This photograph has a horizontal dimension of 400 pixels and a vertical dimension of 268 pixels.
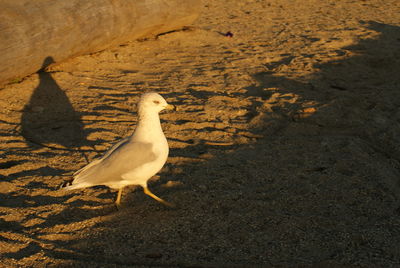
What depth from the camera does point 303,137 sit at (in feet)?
15.8

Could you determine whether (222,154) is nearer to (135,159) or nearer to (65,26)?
(135,159)

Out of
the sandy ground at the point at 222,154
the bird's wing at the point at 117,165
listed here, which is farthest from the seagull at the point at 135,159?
the sandy ground at the point at 222,154

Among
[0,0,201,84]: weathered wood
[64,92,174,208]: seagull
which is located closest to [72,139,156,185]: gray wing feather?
[64,92,174,208]: seagull

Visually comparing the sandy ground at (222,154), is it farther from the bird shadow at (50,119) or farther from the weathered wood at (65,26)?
the weathered wood at (65,26)

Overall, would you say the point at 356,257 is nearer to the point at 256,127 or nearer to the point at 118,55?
the point at 256,127

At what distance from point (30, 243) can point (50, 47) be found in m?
3.43

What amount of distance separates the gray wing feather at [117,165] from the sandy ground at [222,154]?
32 cm

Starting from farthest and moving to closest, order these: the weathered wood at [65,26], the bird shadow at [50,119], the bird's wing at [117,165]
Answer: the weathered wood at [65,26]
the bird shadow at [50,119]
the bird's wing at [117,165]

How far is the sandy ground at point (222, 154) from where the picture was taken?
323 cm

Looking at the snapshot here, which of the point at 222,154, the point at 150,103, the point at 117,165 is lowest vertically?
the point at 222,154

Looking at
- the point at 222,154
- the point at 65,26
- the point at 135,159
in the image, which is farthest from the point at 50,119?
the point at 135,159

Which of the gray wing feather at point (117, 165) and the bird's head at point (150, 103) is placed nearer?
the gray wing feather at point (117, 165)

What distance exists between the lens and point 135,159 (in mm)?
3463

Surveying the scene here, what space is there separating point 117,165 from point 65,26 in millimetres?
3358
